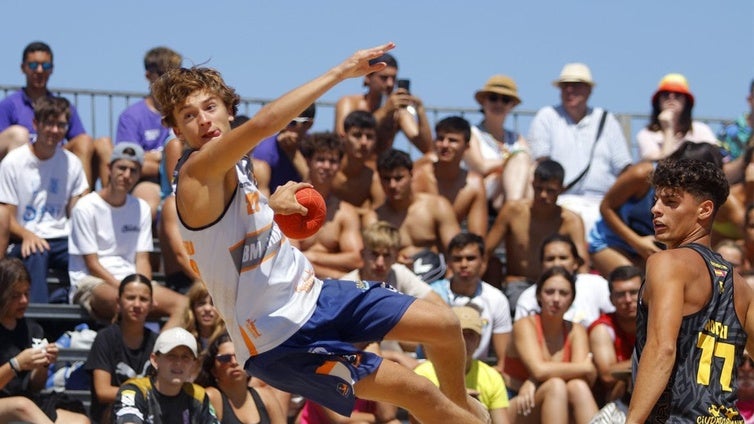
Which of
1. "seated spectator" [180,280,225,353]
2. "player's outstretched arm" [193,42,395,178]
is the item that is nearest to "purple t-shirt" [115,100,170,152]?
"seated spectator" [180,280,225,353]

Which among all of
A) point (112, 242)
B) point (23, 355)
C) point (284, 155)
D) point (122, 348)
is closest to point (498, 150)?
point (284, 155)

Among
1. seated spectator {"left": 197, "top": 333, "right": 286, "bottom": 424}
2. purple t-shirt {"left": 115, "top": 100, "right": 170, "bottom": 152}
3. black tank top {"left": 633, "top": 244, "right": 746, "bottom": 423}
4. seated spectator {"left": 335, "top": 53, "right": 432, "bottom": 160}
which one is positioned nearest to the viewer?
black tank top {"left": 633, "top": 244, "right": 746, "bottom": 423}

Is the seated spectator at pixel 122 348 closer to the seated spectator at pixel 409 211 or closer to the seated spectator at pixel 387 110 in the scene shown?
the seated spectator at pixel 409 211

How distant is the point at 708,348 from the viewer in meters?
5.21

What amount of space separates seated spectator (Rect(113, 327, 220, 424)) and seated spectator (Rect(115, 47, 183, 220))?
2.70 m

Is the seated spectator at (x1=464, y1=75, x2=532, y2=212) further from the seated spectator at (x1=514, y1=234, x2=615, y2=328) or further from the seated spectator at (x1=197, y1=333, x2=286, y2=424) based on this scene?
the seated spectator at (x1=197, y1=333, x2=286, y2=424)

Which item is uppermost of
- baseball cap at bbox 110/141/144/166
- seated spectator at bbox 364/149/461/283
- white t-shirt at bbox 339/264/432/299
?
baseball cap at bbox 110/141/144/166

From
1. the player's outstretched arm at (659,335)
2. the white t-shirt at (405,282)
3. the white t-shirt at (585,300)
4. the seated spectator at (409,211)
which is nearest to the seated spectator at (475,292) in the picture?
the white t-shirt at (585,300)

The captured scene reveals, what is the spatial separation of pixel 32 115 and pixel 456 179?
3769mm

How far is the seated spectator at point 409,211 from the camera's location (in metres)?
10.7

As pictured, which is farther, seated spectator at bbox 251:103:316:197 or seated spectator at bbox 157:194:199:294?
seated spectator at bbox 251:103:316:197

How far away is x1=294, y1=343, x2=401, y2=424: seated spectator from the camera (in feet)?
29.0

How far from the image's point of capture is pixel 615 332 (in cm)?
960

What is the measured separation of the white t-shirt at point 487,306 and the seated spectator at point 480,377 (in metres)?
0.62
